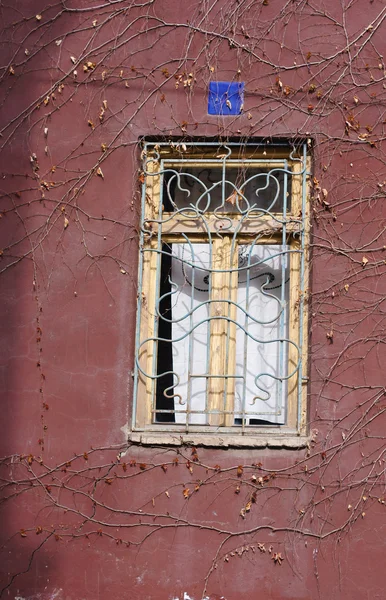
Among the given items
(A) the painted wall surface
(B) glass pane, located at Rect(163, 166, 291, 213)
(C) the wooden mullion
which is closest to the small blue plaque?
(A) the painted wall surface

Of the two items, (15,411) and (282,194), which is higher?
(282,194)

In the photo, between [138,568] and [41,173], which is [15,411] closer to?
[138,568]

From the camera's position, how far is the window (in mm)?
4895

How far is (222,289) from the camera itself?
5031 mm

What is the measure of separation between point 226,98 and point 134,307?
142 cm

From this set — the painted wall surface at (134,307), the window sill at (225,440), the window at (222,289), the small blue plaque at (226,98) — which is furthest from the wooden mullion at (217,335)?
the small blue plaque at (226,98)

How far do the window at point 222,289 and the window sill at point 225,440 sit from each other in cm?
5

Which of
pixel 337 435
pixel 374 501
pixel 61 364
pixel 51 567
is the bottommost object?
pixel 51 567

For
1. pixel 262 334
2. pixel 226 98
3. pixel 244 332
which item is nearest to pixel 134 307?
pixel 244 332

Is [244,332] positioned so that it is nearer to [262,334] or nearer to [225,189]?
[262,334]

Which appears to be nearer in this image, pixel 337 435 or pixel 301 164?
pixel 337 435

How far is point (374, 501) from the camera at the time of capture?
462 cm

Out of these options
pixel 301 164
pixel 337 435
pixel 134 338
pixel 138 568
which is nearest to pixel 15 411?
pixel 134 338

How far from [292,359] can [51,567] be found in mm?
1858
